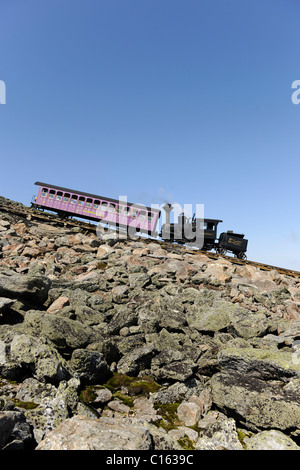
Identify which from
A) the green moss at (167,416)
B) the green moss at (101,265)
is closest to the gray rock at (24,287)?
the green moss at (101,265)

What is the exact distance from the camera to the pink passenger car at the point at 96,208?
80.6 ft

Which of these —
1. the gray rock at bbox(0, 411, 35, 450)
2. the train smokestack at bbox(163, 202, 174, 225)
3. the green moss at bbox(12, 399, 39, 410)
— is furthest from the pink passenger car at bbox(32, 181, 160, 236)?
the gray rock at bbox(0, 411, 35, 450)

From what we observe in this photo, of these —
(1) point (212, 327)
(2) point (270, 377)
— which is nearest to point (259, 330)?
(1) point (212, 327)

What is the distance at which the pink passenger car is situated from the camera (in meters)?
24.6

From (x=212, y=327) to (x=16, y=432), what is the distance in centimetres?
527

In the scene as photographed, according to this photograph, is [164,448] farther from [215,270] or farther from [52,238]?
[52,238]

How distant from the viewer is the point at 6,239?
1559cm

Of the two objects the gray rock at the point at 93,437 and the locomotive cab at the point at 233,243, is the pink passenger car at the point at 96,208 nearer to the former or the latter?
the locomotive cab at the point at 233,243

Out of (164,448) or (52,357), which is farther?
(52,357)

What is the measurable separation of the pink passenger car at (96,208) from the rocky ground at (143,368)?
14.1m

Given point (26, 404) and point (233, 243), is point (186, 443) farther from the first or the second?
point (233, 243)

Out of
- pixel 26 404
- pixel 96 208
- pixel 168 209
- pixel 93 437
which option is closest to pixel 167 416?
pixel 93 437
